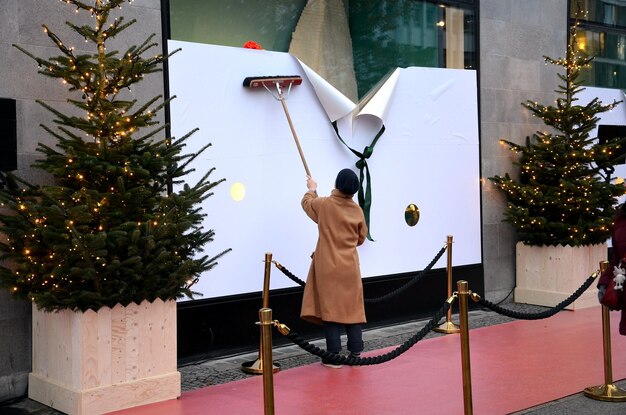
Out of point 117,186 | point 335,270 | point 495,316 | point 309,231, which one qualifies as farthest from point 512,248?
point 117,186

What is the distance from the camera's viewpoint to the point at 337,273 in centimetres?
787

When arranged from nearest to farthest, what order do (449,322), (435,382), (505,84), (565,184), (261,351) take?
(435,382) → (261,351) → (449,322) → (565,184) → (505,84)

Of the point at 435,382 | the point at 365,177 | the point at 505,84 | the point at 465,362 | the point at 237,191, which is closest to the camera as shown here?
the point at 465,362

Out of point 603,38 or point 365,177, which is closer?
point 365,177

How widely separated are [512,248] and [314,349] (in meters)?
7.31

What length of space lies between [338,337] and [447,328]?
229 cm

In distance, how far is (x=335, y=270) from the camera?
787 cm

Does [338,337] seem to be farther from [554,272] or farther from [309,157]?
[554,272]

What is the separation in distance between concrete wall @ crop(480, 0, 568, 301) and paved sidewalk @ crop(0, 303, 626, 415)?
821 millimetres

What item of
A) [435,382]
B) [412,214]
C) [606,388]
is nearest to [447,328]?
[412,214]

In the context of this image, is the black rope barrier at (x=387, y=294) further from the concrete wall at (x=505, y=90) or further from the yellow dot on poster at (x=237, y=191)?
the concrete wall at (x=505, y=90)

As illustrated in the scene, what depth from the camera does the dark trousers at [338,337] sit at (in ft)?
25.9

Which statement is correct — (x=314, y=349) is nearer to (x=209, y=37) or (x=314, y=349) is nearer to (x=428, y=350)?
(x=428, y=350)

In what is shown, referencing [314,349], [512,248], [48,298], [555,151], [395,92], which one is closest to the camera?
[314,349]
